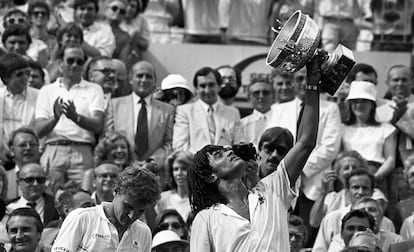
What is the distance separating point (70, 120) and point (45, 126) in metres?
0.23

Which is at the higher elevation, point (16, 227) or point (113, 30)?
point (113, 30)

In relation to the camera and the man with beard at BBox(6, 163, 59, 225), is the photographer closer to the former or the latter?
the camera

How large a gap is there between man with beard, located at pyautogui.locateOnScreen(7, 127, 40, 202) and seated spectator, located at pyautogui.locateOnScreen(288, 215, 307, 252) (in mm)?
2398

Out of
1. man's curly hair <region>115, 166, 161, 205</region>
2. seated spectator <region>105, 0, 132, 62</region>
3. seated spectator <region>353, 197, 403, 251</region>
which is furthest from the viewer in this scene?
seated spectator <region>105, 0, 132, 62</region>

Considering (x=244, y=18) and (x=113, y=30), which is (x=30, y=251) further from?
(x=244, y=18)

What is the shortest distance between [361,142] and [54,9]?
13.5ft

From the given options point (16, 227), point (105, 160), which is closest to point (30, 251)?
point (16, 227)

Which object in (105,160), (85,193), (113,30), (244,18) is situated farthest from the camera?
(244,18)

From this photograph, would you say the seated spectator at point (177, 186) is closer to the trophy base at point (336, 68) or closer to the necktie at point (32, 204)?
the necktie at point (32, 204)

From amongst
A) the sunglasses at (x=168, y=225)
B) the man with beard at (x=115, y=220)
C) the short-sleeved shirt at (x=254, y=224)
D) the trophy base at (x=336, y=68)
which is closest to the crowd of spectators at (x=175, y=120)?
the sunglasses at (x=168, y=225)

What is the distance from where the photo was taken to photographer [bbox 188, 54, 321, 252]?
7441 mm

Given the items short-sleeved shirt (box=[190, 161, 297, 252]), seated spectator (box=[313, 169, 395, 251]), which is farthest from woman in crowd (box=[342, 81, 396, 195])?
short-sleeved shirt (box=[190, 161, 297, 252])

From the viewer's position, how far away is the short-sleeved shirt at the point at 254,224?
7.42 m

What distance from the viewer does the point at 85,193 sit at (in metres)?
11.2
